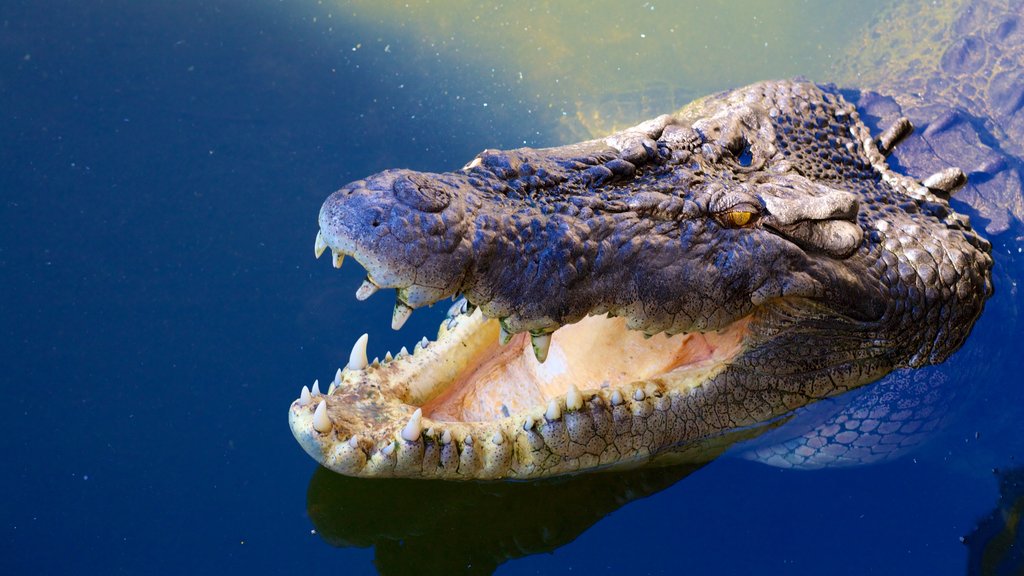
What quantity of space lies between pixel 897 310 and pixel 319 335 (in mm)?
2031

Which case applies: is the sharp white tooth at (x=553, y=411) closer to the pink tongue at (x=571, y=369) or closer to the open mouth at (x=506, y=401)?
the open mouth at (x=506, y=401)

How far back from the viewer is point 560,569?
313 cm

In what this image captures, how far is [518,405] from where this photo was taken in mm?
3129

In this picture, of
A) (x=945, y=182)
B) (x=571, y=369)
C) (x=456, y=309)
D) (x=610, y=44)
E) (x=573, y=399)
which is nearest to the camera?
(x=573, y=399)

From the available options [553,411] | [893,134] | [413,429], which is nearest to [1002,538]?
[893,134]

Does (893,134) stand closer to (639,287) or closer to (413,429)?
(639,287)

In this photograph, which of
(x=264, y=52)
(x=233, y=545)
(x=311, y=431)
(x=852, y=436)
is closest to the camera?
(x=311, y=431)

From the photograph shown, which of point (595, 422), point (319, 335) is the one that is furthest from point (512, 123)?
point (595, 422)

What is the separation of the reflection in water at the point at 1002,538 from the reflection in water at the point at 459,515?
44.9 inches

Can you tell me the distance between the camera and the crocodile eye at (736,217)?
9.05 ft

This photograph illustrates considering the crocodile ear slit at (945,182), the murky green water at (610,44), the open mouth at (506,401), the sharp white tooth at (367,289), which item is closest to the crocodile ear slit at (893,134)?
the crocodile ear slit at (945,182)

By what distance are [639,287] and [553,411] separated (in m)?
0.50

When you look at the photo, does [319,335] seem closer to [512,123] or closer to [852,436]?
[512,123]

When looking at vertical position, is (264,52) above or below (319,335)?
above
